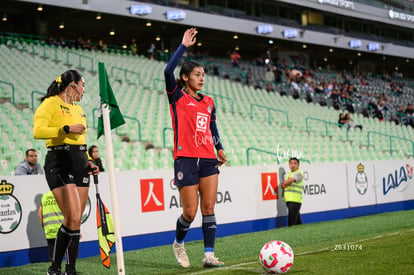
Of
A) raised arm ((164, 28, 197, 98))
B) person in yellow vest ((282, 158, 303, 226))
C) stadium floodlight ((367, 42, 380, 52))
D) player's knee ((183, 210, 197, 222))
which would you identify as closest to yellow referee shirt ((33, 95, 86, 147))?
raised arm ((164, 28, 197, 98))

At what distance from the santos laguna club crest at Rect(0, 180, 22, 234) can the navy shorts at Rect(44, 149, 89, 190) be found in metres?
3.47

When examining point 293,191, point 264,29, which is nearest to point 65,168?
point 293,191

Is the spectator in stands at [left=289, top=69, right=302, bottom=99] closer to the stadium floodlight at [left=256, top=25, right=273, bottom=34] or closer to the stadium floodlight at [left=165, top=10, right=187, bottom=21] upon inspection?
the stadium floodlight at [left=256, top=25, right=273, bottom=34]

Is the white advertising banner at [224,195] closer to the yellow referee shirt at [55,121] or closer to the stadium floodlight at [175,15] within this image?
the yellow referee shirt at [55,121]

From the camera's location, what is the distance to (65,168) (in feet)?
21.2

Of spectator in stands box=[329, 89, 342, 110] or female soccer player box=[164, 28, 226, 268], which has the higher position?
spectator in stands box=[329, 89, 342, 110]

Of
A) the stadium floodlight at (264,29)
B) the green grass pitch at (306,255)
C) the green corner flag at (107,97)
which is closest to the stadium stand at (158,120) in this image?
the green grass pitch at (306,255)

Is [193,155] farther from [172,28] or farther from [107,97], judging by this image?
[172,28]

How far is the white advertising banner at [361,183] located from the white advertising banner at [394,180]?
27cm

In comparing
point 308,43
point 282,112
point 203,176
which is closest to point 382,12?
point 308,43

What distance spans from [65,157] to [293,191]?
8.44 m

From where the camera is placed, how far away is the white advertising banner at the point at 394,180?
1753 centimetres

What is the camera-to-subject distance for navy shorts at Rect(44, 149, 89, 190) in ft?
21.1

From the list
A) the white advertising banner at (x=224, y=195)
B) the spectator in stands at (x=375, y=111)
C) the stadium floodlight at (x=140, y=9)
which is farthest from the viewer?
the spectator in stands at (x=375, y=111)
